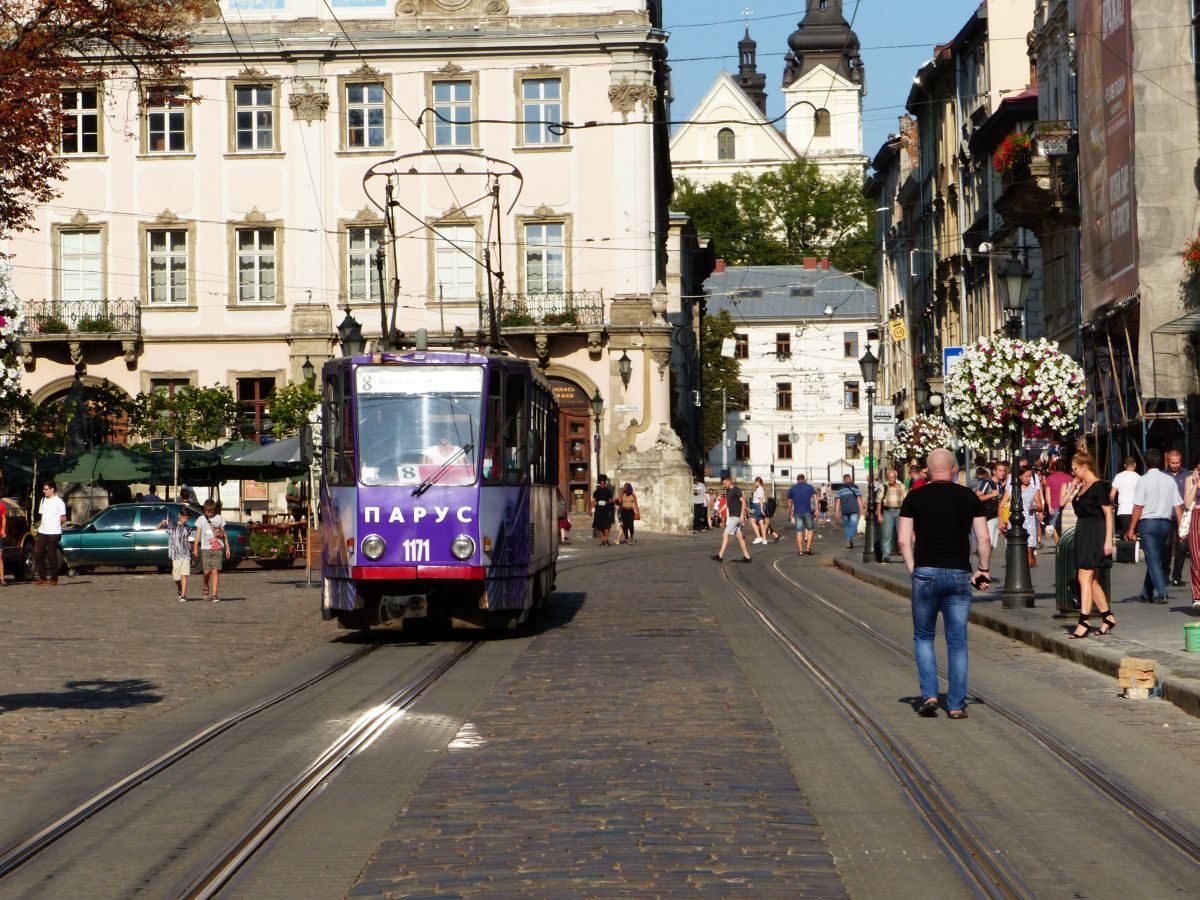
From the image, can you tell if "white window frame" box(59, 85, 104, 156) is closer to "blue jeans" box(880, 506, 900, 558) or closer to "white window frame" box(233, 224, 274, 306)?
"white window frame" box(233, 224, 274, 306)

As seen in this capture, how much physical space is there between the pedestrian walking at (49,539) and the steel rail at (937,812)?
20.2 m

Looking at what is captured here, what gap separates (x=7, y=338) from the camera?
117 ft

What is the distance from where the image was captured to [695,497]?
61.8 m

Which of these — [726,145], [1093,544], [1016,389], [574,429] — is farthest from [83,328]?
[726,145]

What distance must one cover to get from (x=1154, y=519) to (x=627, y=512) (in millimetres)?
26511

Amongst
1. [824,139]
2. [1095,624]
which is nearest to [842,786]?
[1095,624]

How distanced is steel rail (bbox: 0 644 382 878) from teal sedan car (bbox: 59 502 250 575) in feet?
68.3

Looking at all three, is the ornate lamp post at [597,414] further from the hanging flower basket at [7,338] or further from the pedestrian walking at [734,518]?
the hanging flower basket at [7,338]

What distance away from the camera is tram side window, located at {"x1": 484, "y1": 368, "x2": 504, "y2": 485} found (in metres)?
19.0

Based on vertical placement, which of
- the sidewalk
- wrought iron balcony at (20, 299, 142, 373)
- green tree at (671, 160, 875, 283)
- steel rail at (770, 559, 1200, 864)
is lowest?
steel rail at (770, 559, 1200, 864)

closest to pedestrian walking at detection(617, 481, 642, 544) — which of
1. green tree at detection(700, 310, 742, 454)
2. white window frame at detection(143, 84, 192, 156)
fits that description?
white window frame at detection(143, 84, 192, 156)

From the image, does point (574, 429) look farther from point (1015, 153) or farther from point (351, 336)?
point (351, 336)

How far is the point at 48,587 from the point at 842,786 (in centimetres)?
2421

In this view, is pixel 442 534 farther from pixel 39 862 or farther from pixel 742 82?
pixel 742 82
